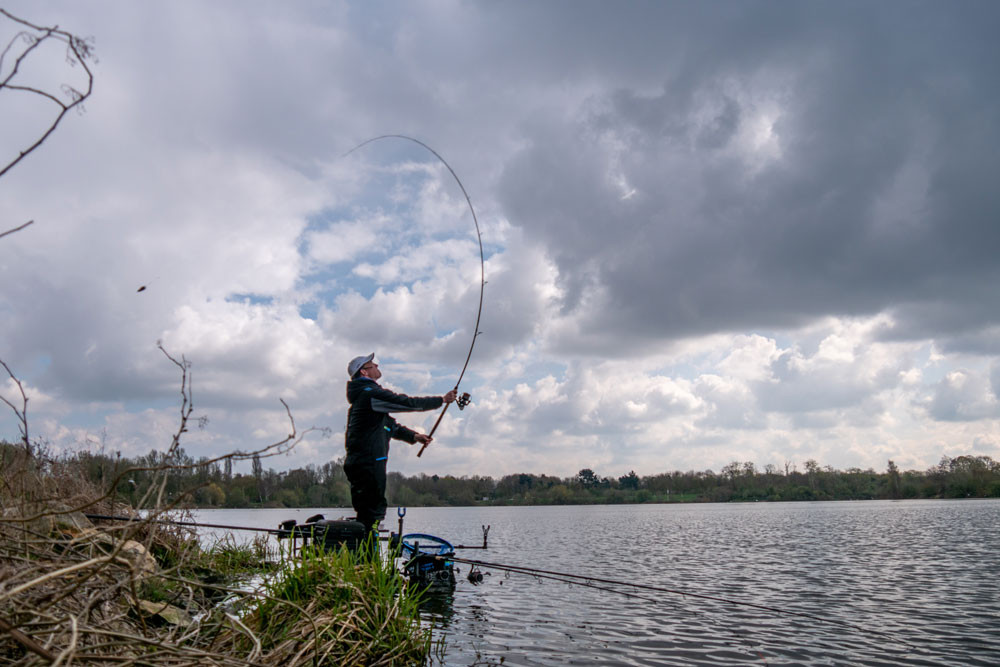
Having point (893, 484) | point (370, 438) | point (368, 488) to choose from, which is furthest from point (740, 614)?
point (893, 484)

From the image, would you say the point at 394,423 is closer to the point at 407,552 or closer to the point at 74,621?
the point at 407,552

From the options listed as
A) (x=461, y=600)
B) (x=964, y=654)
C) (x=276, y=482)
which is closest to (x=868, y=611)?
(x=964, y=654)

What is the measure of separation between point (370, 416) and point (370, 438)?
0.28 m

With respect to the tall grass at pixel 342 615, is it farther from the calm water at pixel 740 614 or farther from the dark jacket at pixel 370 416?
the dark jacket at pixel 370 416

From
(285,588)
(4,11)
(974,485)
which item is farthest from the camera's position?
(974,485)

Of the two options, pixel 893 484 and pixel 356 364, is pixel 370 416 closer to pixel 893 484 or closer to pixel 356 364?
pixel 356 364

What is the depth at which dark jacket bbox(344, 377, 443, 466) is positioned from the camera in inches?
327

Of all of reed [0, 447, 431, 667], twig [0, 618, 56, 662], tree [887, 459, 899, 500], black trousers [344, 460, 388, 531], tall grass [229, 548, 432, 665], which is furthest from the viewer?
Result: tree [887, 459, 899, 500]

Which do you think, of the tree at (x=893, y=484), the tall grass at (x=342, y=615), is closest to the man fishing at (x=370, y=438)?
the tall grass at (x=342, y=615)

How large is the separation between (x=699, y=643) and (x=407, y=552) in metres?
5.42

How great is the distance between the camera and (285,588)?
5938mm

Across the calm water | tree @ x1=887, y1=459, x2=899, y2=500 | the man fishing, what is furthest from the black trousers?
tree @ x1=887, y1=459, x2=899, y2=500

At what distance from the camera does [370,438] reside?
834 centimetres

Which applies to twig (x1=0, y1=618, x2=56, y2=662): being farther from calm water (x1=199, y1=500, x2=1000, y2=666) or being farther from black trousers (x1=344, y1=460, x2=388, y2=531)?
black trousers (x1=344, y1=460, x2=388, y2=531)
